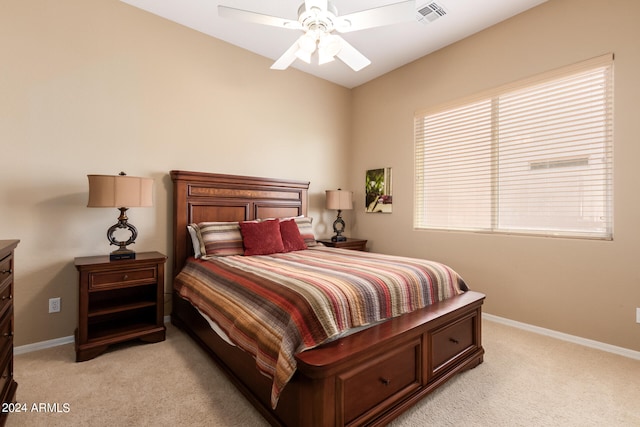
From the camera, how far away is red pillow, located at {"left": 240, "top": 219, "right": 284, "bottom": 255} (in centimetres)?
306

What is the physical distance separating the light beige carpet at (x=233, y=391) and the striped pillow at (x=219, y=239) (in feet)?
2.84

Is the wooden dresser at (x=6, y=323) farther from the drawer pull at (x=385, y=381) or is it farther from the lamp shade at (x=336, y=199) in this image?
the lamp shade at (x=336, y=199)

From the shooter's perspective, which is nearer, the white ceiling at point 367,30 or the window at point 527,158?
the window at point 527,158

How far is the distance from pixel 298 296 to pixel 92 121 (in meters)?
2.61

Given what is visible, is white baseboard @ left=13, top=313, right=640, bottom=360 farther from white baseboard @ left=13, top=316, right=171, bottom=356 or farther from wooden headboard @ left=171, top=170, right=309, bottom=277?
wooden headboard @ left=171, top=170, right=309, bottom=277

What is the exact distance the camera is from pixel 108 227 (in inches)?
113

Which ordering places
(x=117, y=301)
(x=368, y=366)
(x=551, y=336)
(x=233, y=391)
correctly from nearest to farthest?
(x=368, y=366) < (x=233, y=391) < (x=117, y=301) < (x=551, y=336)

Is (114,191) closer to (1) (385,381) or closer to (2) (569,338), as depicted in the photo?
(1) (385,381)

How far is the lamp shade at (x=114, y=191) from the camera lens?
2436 millimetres

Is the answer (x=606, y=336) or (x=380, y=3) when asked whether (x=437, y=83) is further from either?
(x=606, y=336)

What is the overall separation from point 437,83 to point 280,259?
2.91 metres

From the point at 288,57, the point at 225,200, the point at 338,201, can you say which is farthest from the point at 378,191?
the point at 288,57

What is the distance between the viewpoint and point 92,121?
2783 mm

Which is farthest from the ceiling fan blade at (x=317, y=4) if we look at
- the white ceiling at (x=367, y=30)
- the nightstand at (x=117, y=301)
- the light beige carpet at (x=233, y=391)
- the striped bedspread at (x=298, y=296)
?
the light beige carpet at (x=233, y=391)
